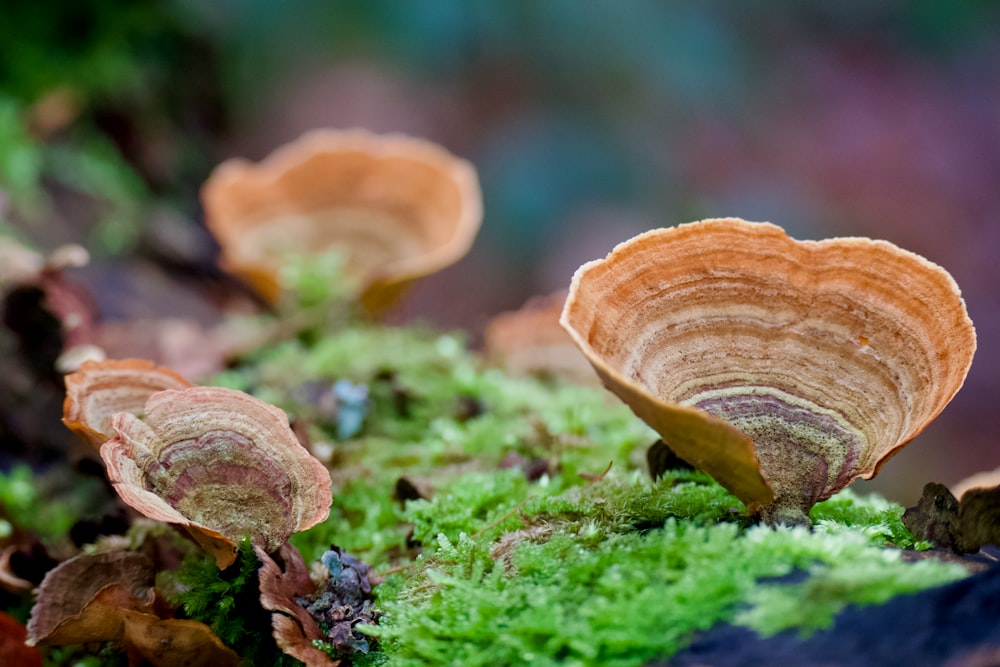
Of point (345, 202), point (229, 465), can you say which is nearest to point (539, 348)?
point (345, 202)

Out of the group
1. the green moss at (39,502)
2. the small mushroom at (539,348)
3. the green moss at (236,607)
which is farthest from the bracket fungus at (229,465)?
the small mushroom at (539,348)

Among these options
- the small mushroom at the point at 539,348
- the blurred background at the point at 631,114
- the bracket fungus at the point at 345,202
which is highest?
the blurred background at the point at 631,114

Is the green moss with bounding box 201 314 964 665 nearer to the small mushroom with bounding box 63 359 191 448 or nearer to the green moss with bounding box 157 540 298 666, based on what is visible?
the green moss with bounding box 157 540 298 666

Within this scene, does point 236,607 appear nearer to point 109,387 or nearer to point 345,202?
point 109,387

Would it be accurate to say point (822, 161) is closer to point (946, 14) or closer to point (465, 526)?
point (946, 14)

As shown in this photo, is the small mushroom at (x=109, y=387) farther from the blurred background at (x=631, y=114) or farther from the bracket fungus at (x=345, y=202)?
the blurred background at (x=631, y=114)

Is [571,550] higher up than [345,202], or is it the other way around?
[345,202]

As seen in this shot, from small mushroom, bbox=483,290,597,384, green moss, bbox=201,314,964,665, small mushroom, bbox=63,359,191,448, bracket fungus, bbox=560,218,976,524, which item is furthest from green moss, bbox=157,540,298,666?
small mushroom, bbox=483,290,597,384

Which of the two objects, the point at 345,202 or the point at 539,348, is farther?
the point at 345,202
